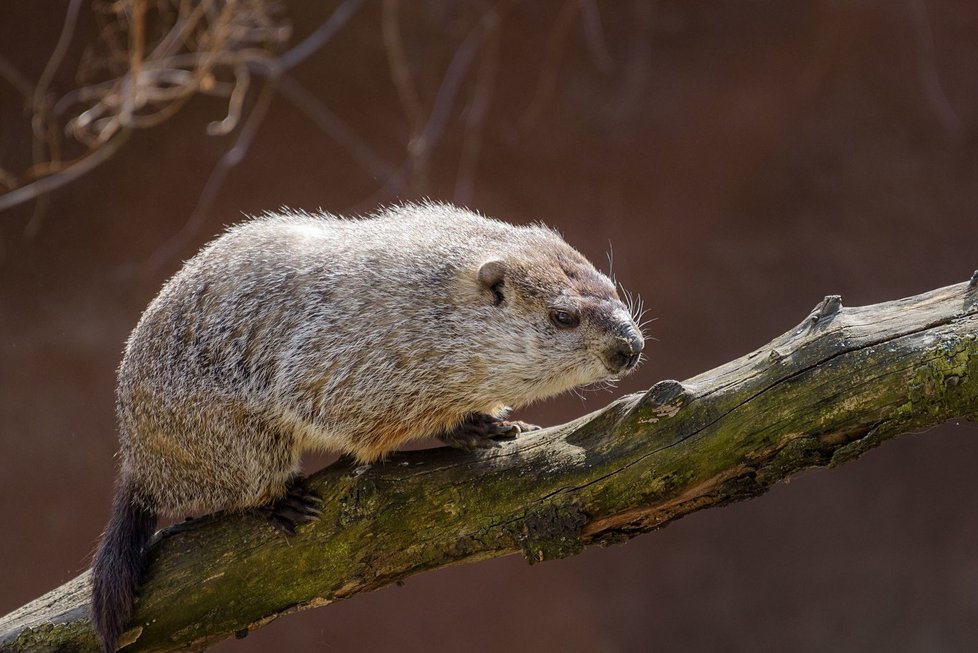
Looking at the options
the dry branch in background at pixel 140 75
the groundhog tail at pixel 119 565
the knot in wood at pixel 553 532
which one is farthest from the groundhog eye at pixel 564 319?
the dry branch in background at pixel 140 75

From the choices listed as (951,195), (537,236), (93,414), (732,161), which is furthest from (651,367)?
(93,414)

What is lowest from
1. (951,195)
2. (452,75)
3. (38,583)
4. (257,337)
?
(257,337)

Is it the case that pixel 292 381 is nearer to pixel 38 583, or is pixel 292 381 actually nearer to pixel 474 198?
pixel 474 198

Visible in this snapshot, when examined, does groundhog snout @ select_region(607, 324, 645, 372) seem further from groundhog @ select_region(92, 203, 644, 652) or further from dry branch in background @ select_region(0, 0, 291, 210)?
dry branch in background @ select_region(0, 0, 291, 210)

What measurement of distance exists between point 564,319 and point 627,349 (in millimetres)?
281

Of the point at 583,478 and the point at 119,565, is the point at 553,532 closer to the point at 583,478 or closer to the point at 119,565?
the point at 583,478

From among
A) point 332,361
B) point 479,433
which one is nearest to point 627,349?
point 479,433

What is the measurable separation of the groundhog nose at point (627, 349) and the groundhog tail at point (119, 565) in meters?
2.07

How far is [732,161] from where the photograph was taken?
7715 mm

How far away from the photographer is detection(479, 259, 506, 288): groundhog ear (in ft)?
12.7

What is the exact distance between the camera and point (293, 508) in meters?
3.86

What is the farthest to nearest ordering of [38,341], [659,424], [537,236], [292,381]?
1. [38,341]
2. [537,236]
3. [292,381]
4. [659,424]

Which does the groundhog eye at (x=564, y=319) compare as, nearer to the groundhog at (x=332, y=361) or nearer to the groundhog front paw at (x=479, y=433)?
the groundhog at (x=332, y=361)

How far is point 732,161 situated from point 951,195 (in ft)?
5.74
